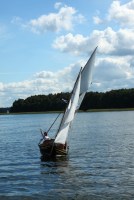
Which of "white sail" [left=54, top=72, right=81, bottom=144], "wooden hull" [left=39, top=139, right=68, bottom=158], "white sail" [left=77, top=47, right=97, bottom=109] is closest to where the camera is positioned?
"white sail" [left=54, top=72, right=81, bottom=144]

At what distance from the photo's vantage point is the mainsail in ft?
144

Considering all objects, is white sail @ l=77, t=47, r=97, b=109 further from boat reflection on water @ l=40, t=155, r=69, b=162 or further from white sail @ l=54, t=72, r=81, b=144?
boat reflection on water @ l=40, t=155, r=69, b=162

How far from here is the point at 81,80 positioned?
4509 cm

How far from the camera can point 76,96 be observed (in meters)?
44.0

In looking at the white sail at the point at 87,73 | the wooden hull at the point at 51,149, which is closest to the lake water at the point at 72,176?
the wooden hull at the point at 51,149

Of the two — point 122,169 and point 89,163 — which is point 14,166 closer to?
point 89,163

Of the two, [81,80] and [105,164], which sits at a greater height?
[81,80]

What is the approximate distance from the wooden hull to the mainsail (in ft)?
1.86

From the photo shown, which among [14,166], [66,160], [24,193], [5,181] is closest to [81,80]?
[66,160]

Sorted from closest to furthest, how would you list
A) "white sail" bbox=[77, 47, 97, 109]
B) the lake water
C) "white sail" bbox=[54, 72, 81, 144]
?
the lake water, "white sail" bbox=[54, 72, 81, 144], "white sail" bbox=[77, 47, 97, 109]

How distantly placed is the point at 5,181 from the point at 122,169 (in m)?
10.3

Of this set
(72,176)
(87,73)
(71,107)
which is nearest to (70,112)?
(71,107)

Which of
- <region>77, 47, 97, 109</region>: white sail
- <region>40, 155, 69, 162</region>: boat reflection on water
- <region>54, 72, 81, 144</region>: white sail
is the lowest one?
<region>40, 155, 69, 162</region>: boat reflection on water

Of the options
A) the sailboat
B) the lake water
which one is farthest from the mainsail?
the lake water
